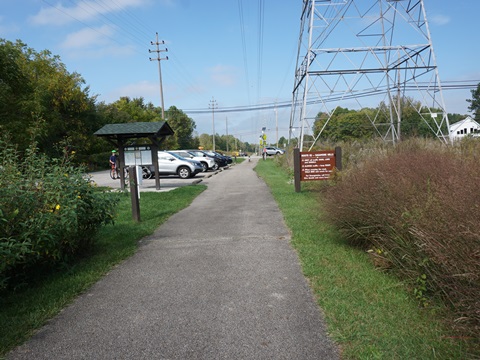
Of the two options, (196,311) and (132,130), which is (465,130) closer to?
(132,130)

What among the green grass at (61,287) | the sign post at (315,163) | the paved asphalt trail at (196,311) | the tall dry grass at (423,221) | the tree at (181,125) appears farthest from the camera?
the tree at (181,125)

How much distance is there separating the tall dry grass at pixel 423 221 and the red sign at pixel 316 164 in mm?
6260

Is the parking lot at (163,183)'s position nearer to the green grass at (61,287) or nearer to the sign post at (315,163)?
the sign post at (315,163)

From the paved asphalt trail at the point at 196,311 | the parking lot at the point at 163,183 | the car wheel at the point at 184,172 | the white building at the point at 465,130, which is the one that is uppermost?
the white building at the point at 465,130

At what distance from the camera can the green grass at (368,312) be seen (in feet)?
9.85

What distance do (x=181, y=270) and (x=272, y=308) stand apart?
1.79 metres

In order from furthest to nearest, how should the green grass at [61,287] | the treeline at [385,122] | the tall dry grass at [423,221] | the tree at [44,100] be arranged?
the tree at [44,100] < the treeline at [385,122] < the green grass at [61,287] < the tall dry grass at [423,221]

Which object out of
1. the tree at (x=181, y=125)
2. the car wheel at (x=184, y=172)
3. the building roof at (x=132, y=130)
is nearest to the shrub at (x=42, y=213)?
the building roof at (x=132, y=130)

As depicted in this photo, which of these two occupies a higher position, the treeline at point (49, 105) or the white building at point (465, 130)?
the treeline at point (49, 105)

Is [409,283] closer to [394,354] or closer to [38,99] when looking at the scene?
[394,354]

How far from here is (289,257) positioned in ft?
19.0

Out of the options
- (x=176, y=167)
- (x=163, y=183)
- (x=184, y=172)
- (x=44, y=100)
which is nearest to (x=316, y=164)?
(x=163, y=183)

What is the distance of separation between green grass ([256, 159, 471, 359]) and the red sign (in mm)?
6646

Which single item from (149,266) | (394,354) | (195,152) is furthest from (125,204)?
(195,152)
